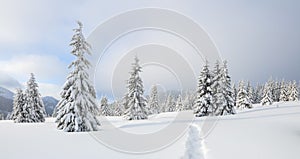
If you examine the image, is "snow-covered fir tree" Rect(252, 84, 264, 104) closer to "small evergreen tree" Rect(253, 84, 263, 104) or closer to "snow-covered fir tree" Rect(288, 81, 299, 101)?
"small evergreen tree" Rect(253, 84, 263, 104)

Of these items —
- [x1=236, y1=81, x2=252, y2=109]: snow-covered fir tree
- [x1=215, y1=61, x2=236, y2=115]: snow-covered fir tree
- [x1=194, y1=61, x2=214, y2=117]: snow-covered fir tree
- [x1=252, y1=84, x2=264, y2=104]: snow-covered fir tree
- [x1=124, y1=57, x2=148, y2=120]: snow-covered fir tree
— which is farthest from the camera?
[x1=252, y1=84, x2=264, y2=104]: snow-covered fir tree

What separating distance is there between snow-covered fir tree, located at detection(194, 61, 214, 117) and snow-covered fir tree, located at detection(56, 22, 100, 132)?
23.0 meters

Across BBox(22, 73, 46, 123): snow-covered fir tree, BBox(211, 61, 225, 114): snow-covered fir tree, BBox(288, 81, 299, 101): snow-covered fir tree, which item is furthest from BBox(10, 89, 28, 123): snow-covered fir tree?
BBox(288, 81, 299, 101): snow-covered fir tree

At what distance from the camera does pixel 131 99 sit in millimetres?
32750

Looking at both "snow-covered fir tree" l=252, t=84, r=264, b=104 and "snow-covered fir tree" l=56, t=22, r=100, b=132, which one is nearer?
"snow-covered fir tree" l=56, t=22, r=100, b=132

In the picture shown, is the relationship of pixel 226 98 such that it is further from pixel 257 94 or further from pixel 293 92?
pixel 257 94

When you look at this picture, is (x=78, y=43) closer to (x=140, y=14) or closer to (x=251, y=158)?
(x=140, y=14)

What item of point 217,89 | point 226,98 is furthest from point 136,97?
point 226,98

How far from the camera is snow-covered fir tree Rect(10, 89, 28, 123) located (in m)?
35.5

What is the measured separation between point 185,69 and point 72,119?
10930mm

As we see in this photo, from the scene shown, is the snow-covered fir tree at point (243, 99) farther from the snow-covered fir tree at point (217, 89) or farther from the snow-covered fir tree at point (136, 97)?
the snow-covered fir tree at point (136, 97)

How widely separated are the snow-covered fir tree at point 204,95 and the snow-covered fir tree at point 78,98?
23.0 meters

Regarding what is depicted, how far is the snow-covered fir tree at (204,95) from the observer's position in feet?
119

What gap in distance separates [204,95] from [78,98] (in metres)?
25.5
